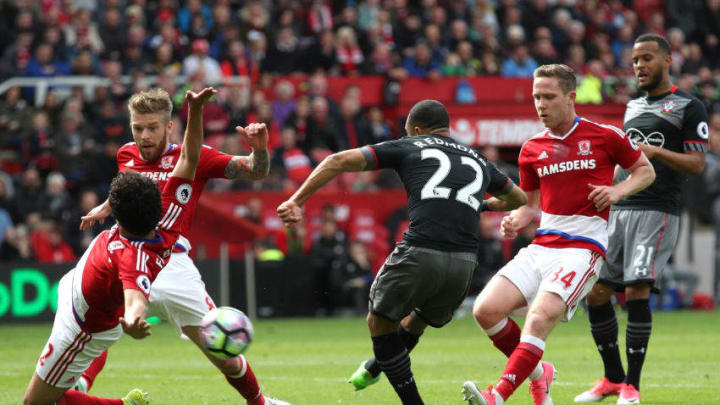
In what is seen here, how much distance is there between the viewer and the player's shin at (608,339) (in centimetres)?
895

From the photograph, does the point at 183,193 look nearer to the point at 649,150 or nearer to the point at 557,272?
the point at 557,272

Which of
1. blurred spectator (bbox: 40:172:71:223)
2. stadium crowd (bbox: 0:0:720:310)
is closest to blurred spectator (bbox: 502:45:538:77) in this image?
stadium crowd (bbox: 0:0:720:310)

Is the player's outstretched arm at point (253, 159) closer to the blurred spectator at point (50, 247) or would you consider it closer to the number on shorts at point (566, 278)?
the number on shorts at point (566, 278)

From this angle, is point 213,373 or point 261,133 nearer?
point 261,133

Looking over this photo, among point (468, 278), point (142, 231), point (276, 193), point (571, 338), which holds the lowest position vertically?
point (571, 338)

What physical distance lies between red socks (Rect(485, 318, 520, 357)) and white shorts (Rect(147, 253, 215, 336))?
6.21ft

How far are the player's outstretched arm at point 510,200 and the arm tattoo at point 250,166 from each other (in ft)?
5.10

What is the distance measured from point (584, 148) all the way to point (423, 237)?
145cm

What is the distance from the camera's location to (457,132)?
65.8 ft

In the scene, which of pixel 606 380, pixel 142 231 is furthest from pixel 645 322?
pixel 142 231

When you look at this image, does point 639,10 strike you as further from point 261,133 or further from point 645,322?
point 261,133

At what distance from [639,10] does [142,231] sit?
2293cm

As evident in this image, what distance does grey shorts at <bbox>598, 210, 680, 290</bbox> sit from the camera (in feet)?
29.7

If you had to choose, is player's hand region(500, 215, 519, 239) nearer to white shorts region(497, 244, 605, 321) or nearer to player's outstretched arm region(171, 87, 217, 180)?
white shorts region(497, 244, 605, 321)
